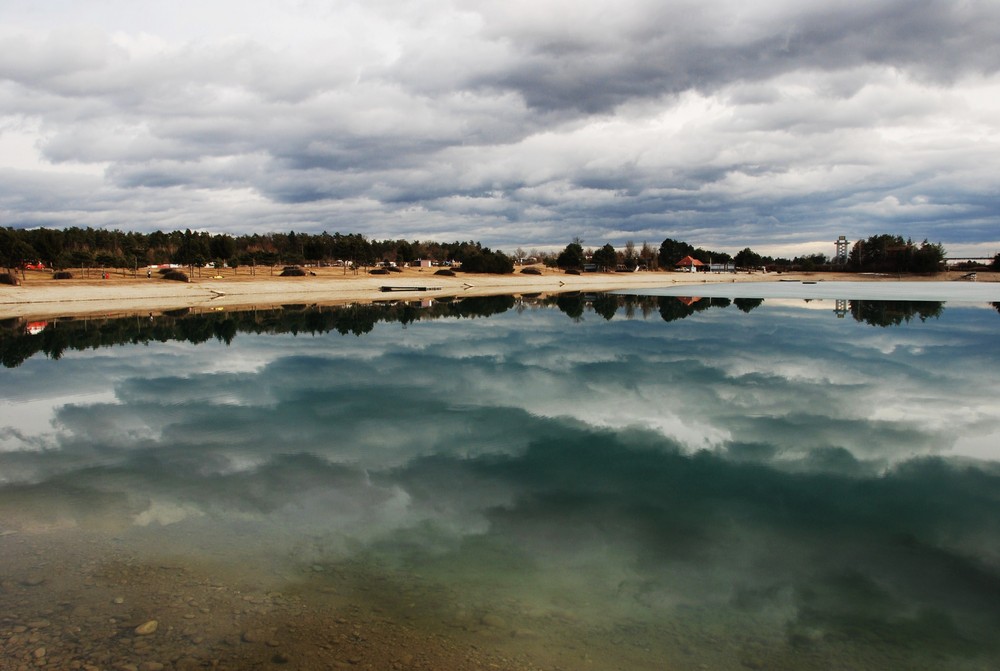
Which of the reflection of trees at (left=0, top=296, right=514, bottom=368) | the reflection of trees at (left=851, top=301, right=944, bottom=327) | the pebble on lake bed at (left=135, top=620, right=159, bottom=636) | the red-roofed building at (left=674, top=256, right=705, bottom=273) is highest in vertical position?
the red-roofed building at (left=674, top=256, right=705, bottom=273)

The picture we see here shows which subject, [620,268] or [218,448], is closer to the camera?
[218,448]

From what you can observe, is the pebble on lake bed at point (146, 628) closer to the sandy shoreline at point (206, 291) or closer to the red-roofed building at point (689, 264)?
the sandy shoreline at point (206, 291)

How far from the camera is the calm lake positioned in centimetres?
646

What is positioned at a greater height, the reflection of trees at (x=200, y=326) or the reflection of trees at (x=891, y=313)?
the reflection of trees at (x=891, y=313)

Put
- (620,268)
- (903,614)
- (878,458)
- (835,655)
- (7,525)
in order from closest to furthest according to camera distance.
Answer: (835,655), (903,614), (7,525), (878,458), (620,268)

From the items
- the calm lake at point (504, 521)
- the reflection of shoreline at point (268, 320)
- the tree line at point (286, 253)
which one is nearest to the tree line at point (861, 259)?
the tree line at point (286, 253)

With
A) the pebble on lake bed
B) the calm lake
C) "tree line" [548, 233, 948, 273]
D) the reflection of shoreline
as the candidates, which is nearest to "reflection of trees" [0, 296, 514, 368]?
the reflection of shoreline

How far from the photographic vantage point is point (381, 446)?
13328mm

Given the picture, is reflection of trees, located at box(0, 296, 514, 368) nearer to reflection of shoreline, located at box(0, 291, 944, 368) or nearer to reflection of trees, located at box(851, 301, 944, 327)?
reflection of shoreline, located at box(0, 291, 944, 368)

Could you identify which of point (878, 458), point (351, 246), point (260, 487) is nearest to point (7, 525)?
Result: point (260, 487)

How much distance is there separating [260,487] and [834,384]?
1751cm

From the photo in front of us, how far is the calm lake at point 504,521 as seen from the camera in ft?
21.2

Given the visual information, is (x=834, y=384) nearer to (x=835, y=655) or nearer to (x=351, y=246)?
(x=835, y=655)

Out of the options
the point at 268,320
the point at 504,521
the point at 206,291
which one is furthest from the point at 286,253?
the point at 504,521
